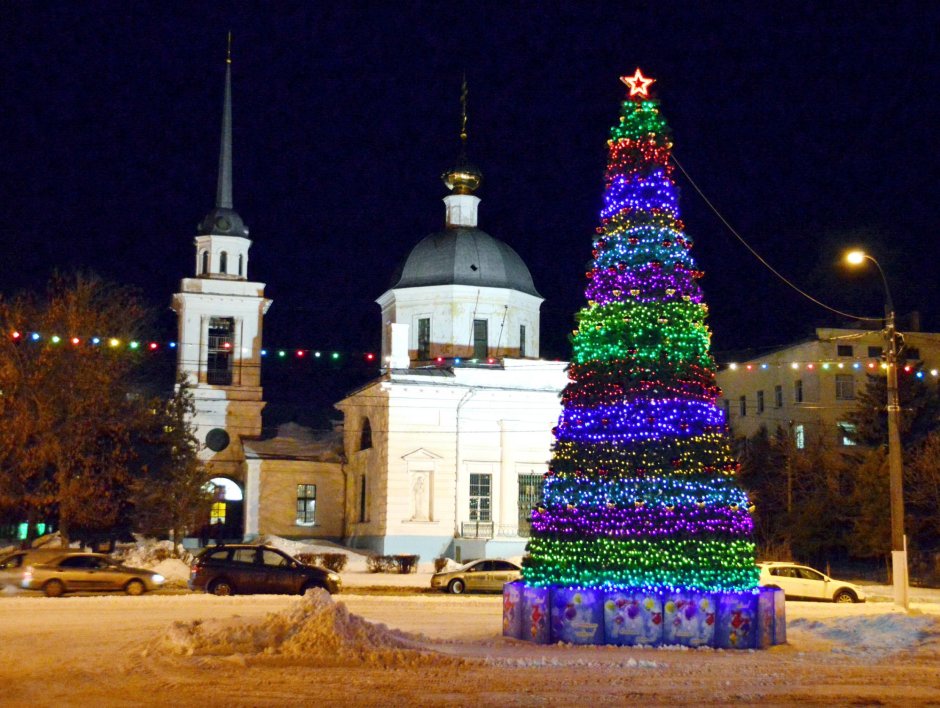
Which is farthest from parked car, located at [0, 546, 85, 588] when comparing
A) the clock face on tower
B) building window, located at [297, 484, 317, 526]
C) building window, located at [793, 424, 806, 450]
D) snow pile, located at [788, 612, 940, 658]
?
building window, located at [793, 424, 806, 450]

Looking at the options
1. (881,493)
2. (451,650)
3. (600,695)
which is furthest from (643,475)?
(881,493)

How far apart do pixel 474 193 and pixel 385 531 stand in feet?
54.5

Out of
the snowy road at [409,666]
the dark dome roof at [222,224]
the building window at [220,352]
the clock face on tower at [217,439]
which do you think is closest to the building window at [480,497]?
the clock face on tower at [217,439]

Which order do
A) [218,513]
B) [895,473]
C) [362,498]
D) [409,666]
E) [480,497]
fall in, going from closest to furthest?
[409,666] < [895,473] < [480,497] < [362,498] < [218,513]

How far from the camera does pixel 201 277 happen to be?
5038 cm

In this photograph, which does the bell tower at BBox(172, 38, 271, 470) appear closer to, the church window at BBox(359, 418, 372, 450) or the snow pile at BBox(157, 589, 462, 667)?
the church window at BBox(359, 418, 372, 450)

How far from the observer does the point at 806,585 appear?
29.5m

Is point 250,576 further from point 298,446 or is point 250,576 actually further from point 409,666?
point 298,446

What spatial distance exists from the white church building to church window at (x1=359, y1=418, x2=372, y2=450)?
8cm

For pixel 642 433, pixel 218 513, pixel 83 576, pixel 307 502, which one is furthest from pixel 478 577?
pixel 218 513

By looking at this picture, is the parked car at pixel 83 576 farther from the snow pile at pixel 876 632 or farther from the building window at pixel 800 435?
the building window at pixel 800 435

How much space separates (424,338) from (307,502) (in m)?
8.53

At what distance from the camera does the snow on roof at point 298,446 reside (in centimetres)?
4878

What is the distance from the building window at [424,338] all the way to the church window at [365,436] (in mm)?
3640
